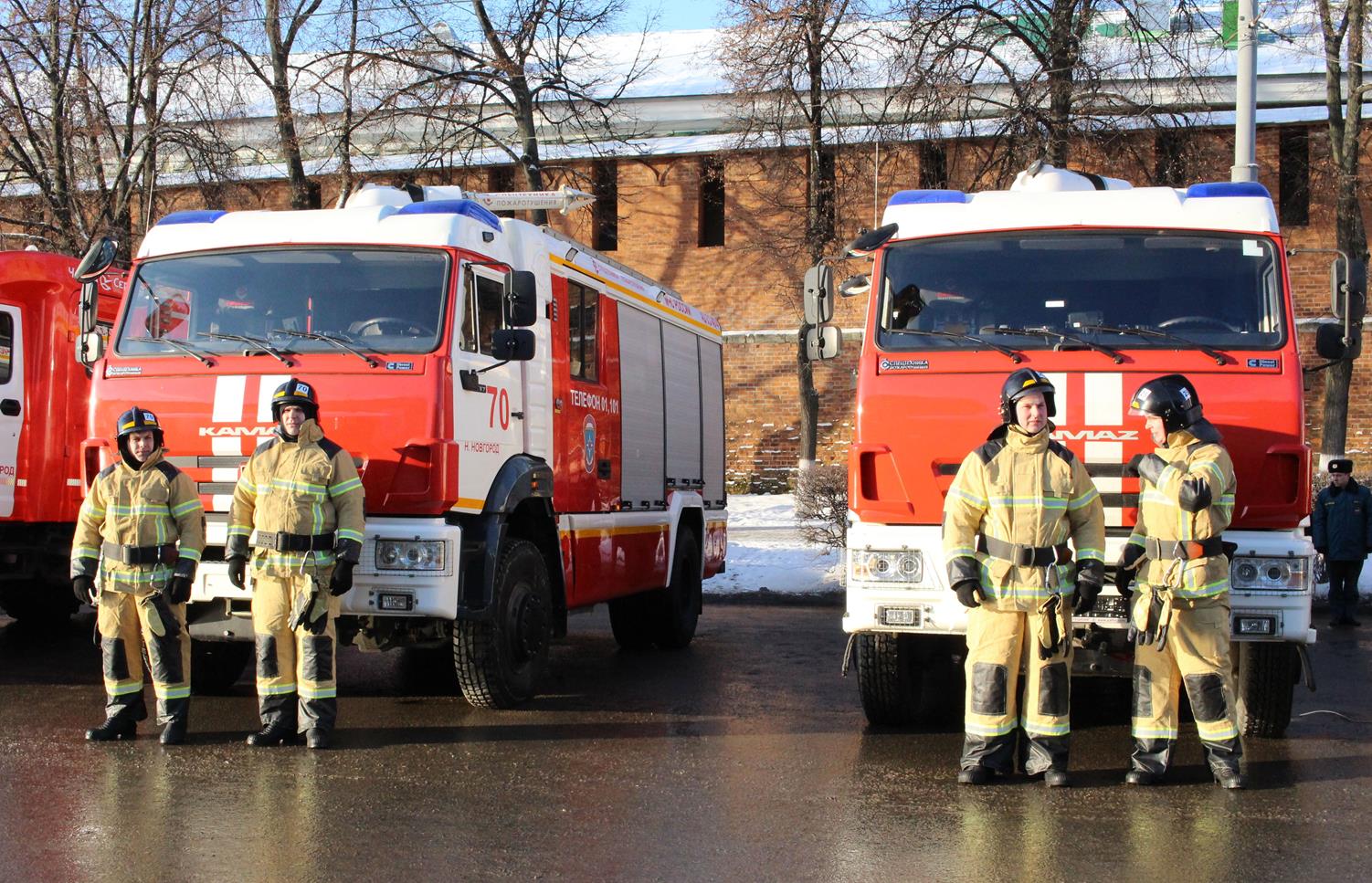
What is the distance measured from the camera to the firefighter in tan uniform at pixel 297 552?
24.5ft

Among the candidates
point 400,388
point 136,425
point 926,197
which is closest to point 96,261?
point 136,425

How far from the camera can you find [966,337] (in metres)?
7.68

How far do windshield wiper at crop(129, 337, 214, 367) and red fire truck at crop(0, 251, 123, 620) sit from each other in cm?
361

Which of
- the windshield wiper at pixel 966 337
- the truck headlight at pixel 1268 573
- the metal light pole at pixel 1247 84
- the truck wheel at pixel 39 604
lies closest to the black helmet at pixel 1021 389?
the windshield wiper at pixel 966 337

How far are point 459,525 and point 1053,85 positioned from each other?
15.2 m

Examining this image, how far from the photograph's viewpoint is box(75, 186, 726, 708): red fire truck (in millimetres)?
7977

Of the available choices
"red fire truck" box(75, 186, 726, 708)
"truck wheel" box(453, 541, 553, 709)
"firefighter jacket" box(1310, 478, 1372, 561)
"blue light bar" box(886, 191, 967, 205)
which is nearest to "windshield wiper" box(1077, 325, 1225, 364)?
"blue light bar" box(886, 191, 967, 205)

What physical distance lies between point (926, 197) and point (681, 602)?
501 centimetres

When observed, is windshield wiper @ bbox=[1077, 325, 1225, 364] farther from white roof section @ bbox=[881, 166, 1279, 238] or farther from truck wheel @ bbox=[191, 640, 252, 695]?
truck wheel @ bbox=[191, 640, 252, 695]

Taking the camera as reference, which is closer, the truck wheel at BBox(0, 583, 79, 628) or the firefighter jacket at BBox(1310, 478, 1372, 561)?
the truck wheel at BBox(0, 583, 79, 628)

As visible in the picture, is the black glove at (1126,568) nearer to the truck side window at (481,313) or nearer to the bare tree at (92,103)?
the truck side window at (481,313)

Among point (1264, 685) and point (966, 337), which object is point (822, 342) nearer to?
point (966, 337)

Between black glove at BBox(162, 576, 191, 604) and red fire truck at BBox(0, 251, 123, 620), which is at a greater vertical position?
red fire truck at BBox(0, 251, 123, 620)

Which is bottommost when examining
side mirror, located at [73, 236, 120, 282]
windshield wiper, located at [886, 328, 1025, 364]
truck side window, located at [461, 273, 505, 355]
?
windshield wiper, located at [886, 328, 1025, 364]
